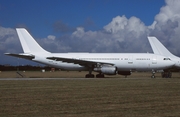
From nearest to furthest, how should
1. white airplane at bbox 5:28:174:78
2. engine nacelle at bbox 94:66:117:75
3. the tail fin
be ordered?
1. engine nacelle at bbox 94:66:117:75
2. white airplane at bbox 5:28:174:78
3. the tail fin

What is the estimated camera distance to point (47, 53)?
44312 millimetres

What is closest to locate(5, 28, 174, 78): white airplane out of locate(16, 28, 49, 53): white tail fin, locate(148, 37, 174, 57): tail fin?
locate(16, 28, 49, 53): white tail fin

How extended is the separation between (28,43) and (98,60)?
31.6ft

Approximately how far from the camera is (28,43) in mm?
44250

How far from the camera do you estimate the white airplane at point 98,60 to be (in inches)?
1607

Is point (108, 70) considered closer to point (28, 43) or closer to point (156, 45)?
point (28, 43)

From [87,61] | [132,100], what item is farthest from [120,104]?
[87,61]

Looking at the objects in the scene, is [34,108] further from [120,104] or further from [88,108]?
[120,104]

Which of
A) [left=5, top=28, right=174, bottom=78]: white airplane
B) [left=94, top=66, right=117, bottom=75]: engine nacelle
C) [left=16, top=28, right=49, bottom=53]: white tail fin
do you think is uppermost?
[left=16, top=28, right=49, bottom=53]: white tail fin

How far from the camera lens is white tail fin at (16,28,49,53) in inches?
1741

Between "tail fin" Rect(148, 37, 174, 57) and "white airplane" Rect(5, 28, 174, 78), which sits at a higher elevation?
"tail fin" Rect(148, 37, 174, 57)

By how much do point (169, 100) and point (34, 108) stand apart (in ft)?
20.3

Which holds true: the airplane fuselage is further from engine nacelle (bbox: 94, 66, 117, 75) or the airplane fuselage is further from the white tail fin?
the white tail fin

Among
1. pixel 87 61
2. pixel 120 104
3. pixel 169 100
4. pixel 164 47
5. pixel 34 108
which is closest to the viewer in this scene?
pixel 34 108
